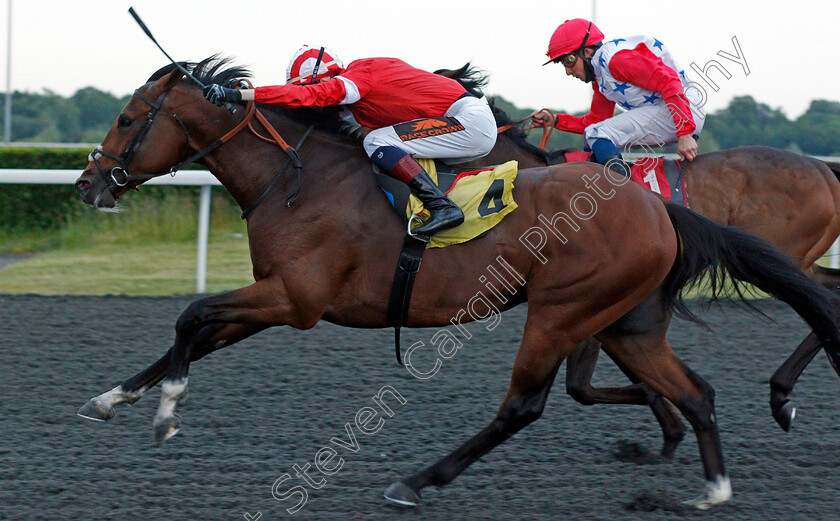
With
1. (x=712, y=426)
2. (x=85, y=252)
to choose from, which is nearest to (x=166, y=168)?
(x=712, y=426)

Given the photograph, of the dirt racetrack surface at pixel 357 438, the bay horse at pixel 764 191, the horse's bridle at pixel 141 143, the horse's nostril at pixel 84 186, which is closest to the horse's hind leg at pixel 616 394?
the dirt racetrack surface at pixel 357 438

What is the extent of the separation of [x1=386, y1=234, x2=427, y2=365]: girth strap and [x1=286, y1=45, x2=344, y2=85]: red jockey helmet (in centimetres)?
81

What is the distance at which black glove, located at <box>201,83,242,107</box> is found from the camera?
307cm

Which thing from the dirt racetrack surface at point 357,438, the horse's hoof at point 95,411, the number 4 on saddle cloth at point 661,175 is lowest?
the dirt racetrack surface at point 357,438

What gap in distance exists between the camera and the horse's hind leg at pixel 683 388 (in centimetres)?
300

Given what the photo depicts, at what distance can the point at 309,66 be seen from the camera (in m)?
3.59

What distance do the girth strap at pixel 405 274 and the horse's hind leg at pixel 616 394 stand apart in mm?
877

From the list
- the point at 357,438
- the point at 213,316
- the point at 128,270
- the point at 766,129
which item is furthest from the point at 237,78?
the point at 766,129

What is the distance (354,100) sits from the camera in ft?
10.5

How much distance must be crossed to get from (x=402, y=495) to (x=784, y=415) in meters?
1.78

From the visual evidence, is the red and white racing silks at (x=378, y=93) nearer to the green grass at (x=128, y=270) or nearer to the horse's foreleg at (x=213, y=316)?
the horse's foreleg at (x=213, y=316)

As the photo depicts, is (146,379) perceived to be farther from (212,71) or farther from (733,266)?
(733,266)

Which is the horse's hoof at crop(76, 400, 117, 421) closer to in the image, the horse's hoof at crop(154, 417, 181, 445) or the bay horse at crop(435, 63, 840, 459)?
the horse's hoof at crop(154, 417, 181, 445)

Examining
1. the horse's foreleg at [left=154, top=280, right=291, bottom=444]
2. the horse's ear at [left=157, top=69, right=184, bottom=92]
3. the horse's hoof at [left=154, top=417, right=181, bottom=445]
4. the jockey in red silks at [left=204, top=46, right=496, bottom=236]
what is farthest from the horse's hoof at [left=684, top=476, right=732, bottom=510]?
the horse's ear at [left=157, top=69, right=184, bottom=92]
